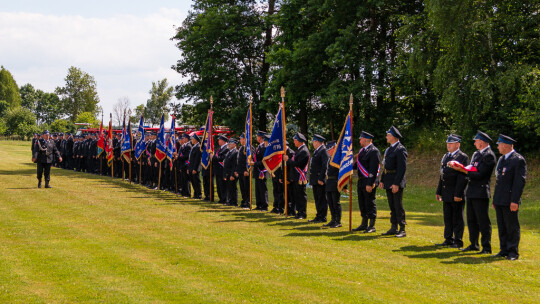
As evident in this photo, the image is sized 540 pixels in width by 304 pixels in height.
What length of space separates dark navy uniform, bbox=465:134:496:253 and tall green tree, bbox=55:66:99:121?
96.6 m

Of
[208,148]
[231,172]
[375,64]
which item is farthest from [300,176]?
[375,64]

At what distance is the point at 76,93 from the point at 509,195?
323ft

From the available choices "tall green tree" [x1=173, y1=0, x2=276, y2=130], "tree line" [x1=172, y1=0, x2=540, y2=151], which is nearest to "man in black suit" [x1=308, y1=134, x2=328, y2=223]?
"tree line" [x1=172, y1=0, x2=540, y2=151]

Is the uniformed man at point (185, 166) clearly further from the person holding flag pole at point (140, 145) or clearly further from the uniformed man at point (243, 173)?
the person holding flag pole at point (140, 145)

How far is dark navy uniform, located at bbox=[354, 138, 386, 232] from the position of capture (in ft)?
39.5

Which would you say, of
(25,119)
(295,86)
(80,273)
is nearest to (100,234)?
(80,273)

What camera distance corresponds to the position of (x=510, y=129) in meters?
23.8

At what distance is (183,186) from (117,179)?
8.25 meters

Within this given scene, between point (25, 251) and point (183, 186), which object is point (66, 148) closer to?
point (183, 186)

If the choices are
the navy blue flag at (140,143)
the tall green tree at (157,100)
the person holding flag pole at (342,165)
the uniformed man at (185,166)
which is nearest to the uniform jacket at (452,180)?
the person holding flag pole at (342,165)

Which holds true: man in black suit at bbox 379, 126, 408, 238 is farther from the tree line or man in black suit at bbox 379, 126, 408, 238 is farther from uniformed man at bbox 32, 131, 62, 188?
uniformed man at bbox 32, 131, 62, 188

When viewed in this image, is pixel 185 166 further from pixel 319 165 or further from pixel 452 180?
pixel 452 180

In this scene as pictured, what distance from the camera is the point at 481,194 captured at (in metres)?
10.0

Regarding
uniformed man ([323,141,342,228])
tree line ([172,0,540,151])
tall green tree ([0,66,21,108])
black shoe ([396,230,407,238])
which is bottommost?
black shoe ([396,230,407,238])
